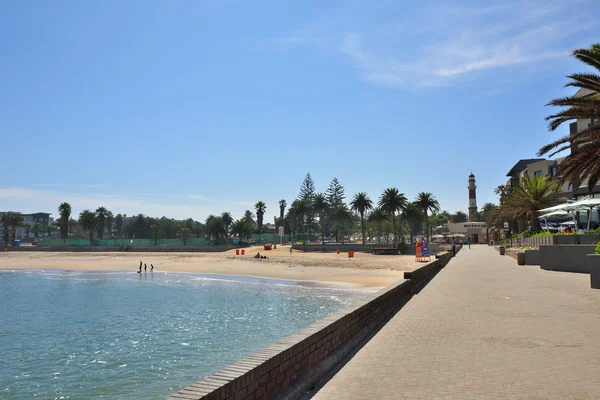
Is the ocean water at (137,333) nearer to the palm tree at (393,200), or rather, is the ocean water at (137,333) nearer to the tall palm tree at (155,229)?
the palm tree at (393,200)

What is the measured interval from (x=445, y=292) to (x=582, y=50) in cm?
1052

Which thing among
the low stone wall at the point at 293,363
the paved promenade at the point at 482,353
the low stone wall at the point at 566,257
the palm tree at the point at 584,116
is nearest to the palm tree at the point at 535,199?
the low stone wall at the point at 566,257

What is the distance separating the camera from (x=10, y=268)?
184 feet

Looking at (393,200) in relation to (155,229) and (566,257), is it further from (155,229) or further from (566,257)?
(155,229)

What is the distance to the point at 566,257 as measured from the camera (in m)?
22.9

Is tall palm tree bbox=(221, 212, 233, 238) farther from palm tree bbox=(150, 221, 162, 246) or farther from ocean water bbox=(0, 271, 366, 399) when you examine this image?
ocean water bbox=(0, 271, 366, 399)

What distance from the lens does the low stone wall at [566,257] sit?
21.9m

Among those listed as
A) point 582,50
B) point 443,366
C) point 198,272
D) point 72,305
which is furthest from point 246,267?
point 443,366

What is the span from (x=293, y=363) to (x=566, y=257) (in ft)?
72.5

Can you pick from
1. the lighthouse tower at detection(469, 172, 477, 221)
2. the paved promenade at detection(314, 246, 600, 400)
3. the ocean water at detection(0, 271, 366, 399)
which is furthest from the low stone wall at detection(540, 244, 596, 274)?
the lighthouse tower at detection(469, 172, 477, 221)

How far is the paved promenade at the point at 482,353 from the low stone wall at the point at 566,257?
9.54 m

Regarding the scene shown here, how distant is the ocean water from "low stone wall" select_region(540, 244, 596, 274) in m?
10.1

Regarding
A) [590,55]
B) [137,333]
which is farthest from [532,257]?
[137,333]

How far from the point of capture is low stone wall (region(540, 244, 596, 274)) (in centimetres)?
2186
